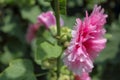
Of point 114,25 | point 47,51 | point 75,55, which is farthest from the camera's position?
point 114,25

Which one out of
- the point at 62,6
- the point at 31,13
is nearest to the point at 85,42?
the point at 62,6

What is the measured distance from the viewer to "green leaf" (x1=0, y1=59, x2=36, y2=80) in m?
1.83

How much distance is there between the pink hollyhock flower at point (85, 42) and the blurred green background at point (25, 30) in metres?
1.22

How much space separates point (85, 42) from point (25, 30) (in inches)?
62.2

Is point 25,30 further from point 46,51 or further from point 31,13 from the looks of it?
point 46,51

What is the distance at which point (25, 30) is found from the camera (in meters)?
3.20

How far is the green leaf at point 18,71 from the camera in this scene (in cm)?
183

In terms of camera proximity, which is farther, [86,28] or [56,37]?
[56,37]

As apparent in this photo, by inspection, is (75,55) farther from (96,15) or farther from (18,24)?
(18,24)

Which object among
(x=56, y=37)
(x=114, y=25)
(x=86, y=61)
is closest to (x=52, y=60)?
(x=56, y=37)

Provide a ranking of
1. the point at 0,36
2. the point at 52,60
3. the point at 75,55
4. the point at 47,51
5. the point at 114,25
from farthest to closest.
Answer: the point at 0,36, the point at 114,25, the point at 52,60, the point at 47,51, the point at 75,55

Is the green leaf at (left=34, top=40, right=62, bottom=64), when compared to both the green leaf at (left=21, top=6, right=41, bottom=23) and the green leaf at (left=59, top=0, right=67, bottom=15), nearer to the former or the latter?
the green leaf at (left=59, top=0, right=67, bottom=15)

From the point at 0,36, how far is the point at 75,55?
1.71m

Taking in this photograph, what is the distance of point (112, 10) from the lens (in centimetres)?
330
